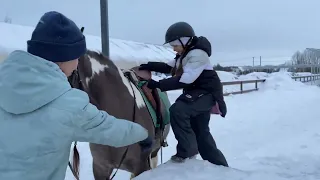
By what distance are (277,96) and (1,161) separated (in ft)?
58.0

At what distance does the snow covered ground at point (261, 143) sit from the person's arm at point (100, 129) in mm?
1186

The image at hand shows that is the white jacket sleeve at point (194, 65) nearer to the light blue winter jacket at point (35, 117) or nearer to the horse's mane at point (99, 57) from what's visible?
the horse's mane at point (99, 57)

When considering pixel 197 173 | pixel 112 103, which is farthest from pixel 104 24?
pixel 197 173

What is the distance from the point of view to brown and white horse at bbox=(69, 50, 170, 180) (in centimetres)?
342

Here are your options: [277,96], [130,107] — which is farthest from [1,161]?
[277,96]

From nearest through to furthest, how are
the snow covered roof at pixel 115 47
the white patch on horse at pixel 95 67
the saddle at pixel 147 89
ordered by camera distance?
the white patch on horse at pixel 95 67, the saddle at pixel 147 89, the snow covered roof at pixel 115 47

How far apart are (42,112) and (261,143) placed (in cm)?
717

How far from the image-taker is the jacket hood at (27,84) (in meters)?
1.60

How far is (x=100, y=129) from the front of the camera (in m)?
1.80

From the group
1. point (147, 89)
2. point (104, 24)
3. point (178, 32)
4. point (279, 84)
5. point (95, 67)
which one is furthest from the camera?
point (279, 84)

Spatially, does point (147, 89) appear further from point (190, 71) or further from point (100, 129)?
point (100, 129)

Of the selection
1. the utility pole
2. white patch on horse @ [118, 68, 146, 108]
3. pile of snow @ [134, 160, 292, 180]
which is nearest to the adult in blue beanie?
pile of snow @ [134, 160, 292, 180]

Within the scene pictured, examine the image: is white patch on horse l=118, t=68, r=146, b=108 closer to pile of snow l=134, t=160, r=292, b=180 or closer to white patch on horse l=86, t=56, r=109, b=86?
white patch on horse l=86, t=56, r=109, b=86

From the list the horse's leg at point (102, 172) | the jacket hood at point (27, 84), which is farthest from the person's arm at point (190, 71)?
the jacket hood at point (27, 84)
